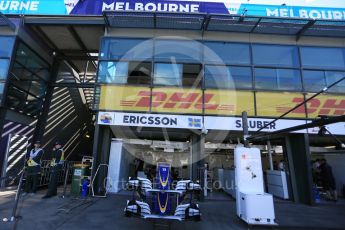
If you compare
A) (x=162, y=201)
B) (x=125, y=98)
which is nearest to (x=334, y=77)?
(x=125, y=98)

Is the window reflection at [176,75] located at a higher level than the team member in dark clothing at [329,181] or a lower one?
higher

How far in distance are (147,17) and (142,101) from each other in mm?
3376

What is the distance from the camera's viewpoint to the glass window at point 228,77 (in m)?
9.80

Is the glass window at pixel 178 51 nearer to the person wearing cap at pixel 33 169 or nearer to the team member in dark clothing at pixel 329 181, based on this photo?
the person wearing cap at pixel 33 169

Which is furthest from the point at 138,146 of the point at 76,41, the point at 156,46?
the point at 76,41

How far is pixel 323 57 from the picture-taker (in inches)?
404

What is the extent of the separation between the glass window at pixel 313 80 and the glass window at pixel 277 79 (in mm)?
285

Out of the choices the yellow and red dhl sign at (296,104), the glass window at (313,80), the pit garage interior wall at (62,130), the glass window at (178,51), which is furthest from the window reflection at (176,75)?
the pit garage interior wall at (62,130)

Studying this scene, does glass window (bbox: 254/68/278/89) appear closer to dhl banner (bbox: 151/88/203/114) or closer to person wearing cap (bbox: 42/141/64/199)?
dhl banner (bbox: 151/88/203/114)

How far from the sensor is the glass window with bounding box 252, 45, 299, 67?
1012 centimetres

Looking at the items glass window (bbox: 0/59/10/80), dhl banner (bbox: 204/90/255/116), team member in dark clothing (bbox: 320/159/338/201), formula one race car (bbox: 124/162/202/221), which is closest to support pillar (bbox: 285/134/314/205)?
team member in dark clothing (bbox: 320/159/338/201)

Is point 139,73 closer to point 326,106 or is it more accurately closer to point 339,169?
point 326,106

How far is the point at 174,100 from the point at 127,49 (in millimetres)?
3024

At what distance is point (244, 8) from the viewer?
9844mm
